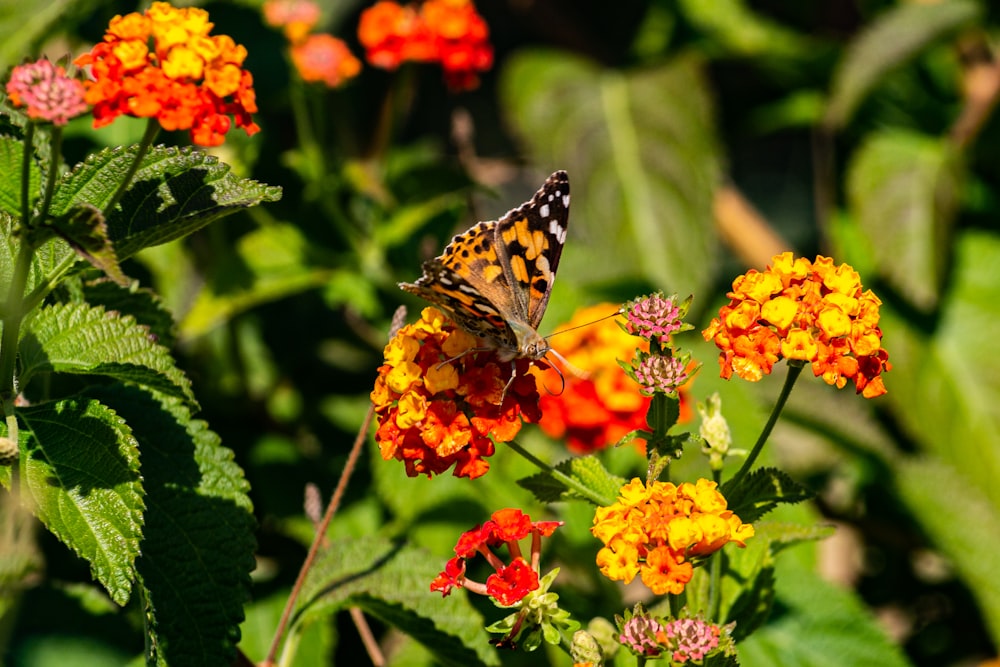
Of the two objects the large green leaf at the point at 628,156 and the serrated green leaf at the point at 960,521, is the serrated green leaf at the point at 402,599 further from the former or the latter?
the serrated green leaf at the point at 960,521

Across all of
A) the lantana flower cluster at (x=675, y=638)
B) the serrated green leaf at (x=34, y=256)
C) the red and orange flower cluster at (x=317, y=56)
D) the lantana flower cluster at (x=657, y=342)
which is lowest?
the lantana flower cluster at (x=675, y=638)

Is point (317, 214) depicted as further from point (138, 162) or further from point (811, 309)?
point (811, 309)

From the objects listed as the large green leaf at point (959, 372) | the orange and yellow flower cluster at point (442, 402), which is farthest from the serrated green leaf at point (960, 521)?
the orange and yellow flower cluster at point (442, 402)

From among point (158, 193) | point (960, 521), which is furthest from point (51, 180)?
point (960, 521)

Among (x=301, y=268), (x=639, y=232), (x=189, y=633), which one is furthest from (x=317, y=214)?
(x=189, y=633)

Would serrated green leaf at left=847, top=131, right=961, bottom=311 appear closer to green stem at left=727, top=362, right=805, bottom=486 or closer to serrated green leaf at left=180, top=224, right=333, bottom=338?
serrated green leaf at left=180, top=224, right=333, bottom=338

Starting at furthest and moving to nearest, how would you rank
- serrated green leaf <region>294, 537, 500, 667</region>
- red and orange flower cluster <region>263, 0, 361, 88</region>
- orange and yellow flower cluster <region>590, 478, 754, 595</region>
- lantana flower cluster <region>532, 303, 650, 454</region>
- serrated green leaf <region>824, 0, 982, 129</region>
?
serrated green leaf <region>824, 0, 982, 129</region>
red and orange flower cluster <region>263, 0, 361, 88</region>
lantana flower cluster <region>532, 303, 650, 454</region>
serrated green leaf <region>294, 537, 500, 667</region>
orange and yellow flower cluster <region>590, 478, 754, 595</region>

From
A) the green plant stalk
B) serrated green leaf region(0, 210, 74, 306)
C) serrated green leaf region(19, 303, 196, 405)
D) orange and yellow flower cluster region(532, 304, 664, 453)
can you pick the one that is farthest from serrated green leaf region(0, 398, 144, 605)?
orange and yellow flower cluster region(532, 304, 664, 453)
